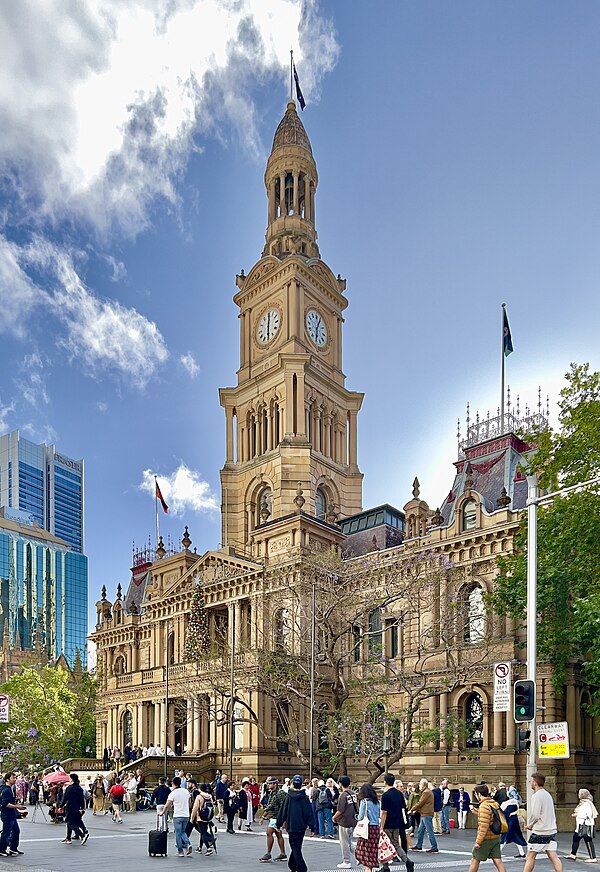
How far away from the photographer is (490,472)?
5169 centimetres

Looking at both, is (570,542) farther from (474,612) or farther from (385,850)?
(385,850)

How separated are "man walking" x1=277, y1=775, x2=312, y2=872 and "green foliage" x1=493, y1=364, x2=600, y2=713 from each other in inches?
621

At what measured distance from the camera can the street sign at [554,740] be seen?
2117 cm

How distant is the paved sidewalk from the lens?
72.0 feet

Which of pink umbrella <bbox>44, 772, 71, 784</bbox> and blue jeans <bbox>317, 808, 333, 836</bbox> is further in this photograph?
pink umbrella <bbox>44, 772, 71, 784</bbox>

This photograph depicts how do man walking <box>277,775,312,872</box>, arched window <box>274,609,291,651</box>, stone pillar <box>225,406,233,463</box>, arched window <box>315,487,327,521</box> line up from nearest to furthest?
man walking <box>277,775,312,872</box> < arched window <box>274,609,291,651</box> < arched window <box>315,487,327,521</box> < stone pillar <box>225,406,233,463</box>

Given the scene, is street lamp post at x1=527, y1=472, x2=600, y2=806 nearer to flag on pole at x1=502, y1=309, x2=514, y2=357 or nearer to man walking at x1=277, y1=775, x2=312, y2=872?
man walking at x1=277, y1=775, x2=312, y2=872

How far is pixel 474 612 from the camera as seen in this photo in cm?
4678

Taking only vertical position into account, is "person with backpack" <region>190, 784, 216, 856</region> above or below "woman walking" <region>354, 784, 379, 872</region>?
below

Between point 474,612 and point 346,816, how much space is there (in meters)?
26.0

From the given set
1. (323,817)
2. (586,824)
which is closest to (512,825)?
(586,824)

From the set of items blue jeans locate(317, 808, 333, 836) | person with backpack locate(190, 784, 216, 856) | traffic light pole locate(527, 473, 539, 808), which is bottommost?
blue jeans locate(317, 808, 333, 836)

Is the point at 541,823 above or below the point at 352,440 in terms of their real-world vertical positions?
below

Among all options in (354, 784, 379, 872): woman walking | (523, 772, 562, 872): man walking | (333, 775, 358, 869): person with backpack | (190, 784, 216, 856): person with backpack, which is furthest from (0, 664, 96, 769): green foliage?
(523, 772, 562, 872): man walking
